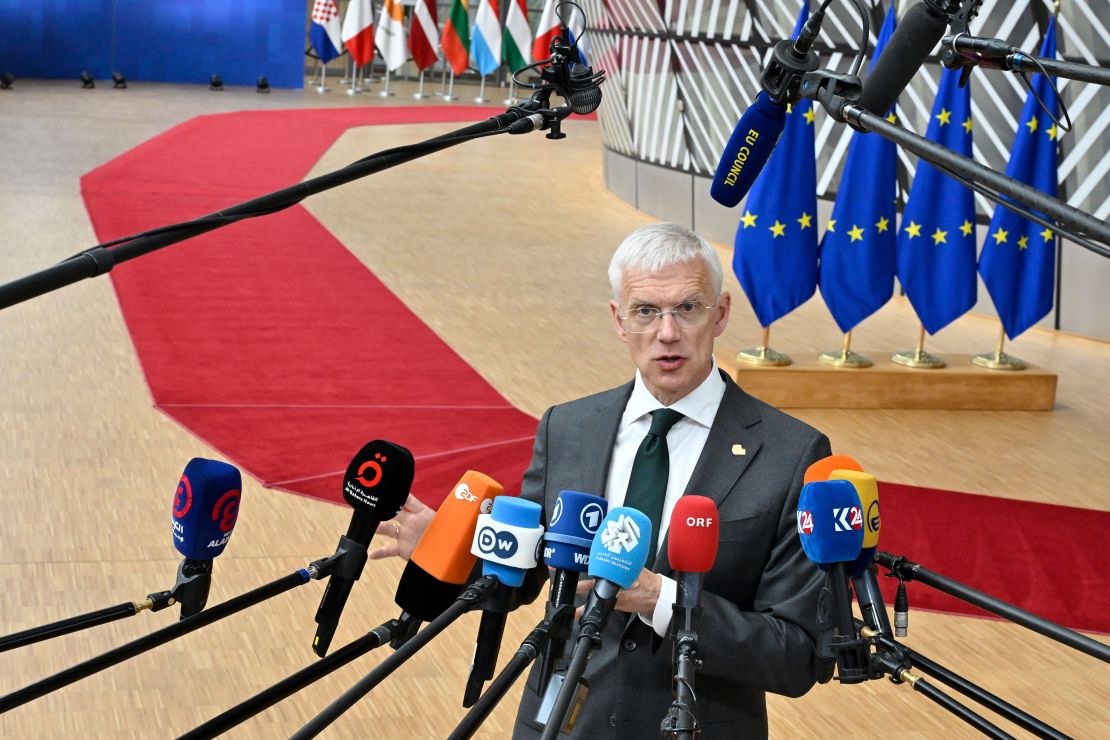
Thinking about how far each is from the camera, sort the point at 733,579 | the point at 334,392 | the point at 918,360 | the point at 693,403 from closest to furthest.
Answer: the point at 733,579
the point at 693,403
the point at 334,392
the point at 918,360

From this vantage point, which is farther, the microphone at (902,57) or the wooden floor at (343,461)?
the wooden floor at (343,461)

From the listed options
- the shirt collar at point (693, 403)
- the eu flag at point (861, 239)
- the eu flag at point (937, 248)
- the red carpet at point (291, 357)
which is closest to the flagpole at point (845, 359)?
the eu flag at point (861, 239)

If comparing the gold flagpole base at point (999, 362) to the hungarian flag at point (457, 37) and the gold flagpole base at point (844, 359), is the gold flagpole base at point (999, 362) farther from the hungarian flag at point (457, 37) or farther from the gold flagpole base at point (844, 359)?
the hungarian flag at point (457, 37)

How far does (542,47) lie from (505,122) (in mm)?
19727

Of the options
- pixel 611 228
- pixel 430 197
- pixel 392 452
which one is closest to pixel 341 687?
pixel 392 452

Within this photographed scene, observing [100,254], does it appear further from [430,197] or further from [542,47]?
[542,47]

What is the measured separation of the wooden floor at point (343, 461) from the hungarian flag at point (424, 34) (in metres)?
10.0

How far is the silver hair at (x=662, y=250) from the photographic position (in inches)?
93.1

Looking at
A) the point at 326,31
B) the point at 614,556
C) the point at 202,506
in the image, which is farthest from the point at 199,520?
the point at 326,31

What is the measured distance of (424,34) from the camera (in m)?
22.8

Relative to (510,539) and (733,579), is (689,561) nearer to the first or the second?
(510,539)

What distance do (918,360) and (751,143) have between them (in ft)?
18.9

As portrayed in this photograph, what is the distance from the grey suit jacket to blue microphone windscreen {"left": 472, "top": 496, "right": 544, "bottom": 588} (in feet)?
1.31

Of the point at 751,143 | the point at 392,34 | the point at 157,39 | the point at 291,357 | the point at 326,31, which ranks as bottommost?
the point at 291,357
